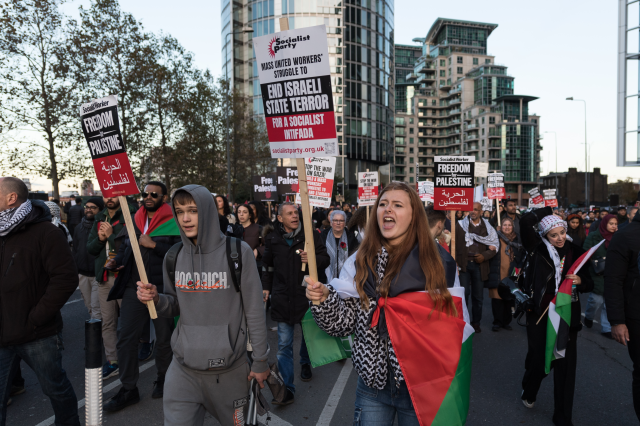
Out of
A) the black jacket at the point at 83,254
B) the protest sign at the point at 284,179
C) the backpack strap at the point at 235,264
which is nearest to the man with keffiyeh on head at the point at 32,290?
the backpack strap at the point at 235,264

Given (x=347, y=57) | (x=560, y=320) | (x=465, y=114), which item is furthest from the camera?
(x=465, y=114)

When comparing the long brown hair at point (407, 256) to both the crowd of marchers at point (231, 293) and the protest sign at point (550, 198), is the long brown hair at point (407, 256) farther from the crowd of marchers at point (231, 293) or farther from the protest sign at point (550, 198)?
the protest sign at point (550, 198)

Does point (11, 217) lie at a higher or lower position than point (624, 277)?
higher

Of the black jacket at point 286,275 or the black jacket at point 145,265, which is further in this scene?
the black jacket at point 286,275

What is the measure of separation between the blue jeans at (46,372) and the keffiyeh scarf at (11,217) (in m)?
0.85

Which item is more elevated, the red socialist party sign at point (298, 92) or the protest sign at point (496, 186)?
the red socialist party sign at point (298, 92)

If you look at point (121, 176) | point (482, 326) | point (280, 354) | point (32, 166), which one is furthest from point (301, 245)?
point (32, 166)

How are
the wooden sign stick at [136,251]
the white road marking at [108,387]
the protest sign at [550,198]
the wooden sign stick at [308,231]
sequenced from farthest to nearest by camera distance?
1. the protest sign at [550,198]
2. the white road marking at [108,387]
3. the wooden sign stick at [136,251]
4. the wooden sign stick at [308,231]

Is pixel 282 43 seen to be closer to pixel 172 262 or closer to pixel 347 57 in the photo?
pixel 172 262

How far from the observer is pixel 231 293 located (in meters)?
2.99

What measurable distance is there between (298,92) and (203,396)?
6.46 feet

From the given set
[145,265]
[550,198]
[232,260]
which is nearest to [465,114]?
[550,198]

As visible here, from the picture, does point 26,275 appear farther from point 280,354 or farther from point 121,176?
point 280,354

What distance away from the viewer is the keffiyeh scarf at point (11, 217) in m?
3.36
